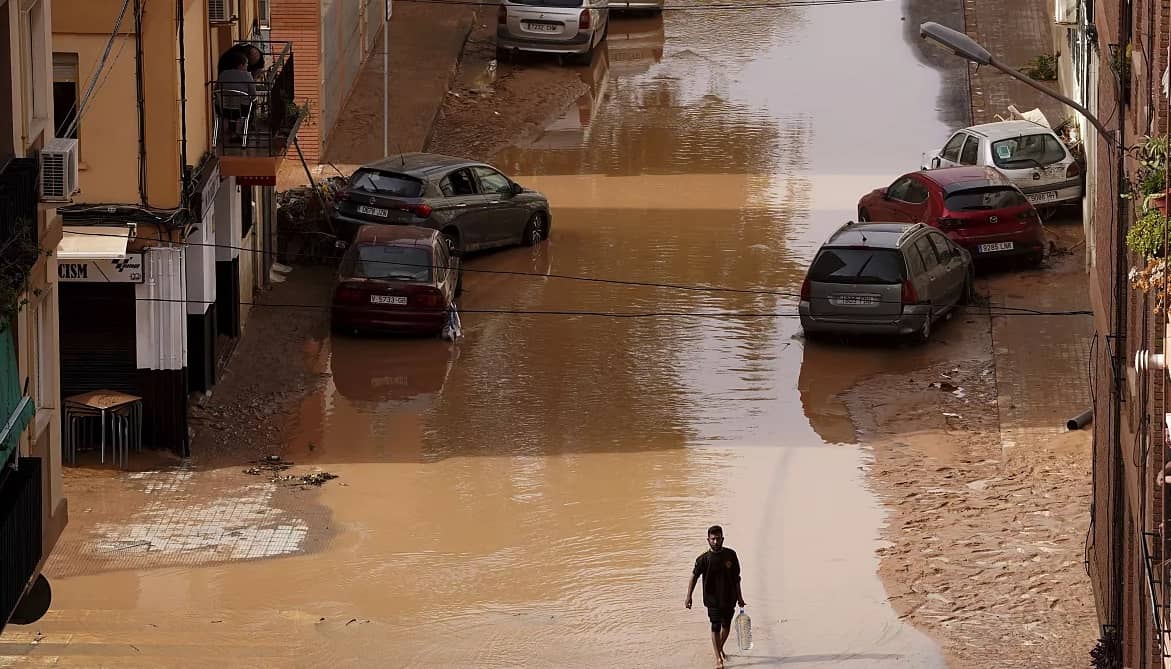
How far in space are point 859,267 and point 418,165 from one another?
22.7 feet

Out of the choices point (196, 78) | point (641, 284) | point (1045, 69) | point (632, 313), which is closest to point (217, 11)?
point (196, 78)

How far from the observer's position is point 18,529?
15383 millimetres

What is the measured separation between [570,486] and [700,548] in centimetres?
219

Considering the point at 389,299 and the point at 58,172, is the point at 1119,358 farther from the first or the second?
the point at 389,299

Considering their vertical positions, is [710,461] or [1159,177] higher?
[1159,177]

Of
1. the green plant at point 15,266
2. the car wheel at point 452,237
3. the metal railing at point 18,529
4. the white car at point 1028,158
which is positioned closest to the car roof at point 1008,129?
the white car at point 1028,158

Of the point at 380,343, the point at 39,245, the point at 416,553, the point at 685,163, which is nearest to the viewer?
the point at 39,245

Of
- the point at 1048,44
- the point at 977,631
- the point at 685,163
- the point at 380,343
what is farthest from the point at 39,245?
the point at 1048,44

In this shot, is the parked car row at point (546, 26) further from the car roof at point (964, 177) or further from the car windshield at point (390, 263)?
the car windshield at point (390, 263)

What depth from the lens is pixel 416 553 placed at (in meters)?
20.0

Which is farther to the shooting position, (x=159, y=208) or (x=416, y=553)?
(x=159, y=208)

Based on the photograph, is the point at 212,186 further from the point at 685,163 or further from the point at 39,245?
the point at 685,163

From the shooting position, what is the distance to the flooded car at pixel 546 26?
40.6 metres

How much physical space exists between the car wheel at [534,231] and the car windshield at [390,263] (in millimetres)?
4420
